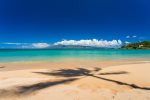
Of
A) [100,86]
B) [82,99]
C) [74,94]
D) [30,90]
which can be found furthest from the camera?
[100,86]

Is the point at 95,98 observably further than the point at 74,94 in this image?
No

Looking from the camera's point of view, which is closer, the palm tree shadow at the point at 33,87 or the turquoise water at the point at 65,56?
the palm tree shadow at the point at 33,87

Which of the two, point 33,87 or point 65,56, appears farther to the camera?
point 65,56

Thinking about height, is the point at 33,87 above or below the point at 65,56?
above

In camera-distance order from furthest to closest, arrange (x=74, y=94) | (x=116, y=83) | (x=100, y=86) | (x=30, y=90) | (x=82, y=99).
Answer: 1. (x=116, y=83)
2. (x=100, y=86)
3. (x=30, y=90)
4. (x=74, y=94)
5. (x=82, y=99)

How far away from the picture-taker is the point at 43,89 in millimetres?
7656

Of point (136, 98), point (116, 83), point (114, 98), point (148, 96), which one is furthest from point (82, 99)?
point (116, 83)

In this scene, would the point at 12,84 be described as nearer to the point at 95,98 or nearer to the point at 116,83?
the point at 95,98

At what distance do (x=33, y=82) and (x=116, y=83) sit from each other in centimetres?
392

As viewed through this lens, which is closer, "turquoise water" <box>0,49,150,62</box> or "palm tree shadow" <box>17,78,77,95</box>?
"palm tree shadow" <box>17,78,77,95</box>

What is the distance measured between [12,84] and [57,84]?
201cm

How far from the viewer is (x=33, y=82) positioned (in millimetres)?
8992

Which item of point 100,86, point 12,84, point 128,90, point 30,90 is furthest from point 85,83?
point 12,84

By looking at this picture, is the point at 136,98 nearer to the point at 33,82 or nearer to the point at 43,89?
the point at 43,89
